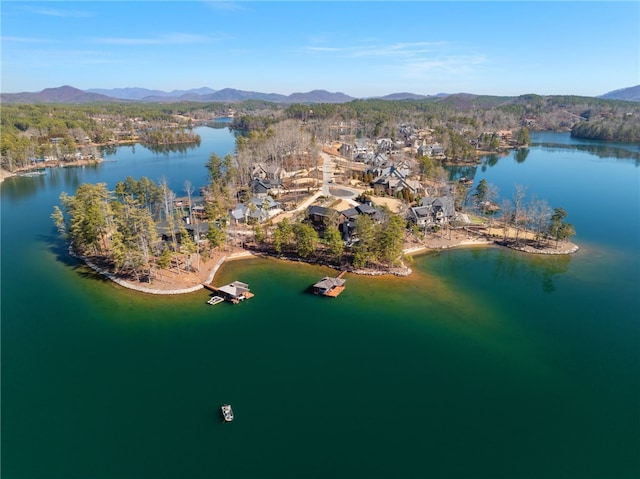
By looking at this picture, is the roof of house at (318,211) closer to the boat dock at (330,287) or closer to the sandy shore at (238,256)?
the sandy shore at (238,256)

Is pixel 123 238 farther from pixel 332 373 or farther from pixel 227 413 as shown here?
pixel 332 373

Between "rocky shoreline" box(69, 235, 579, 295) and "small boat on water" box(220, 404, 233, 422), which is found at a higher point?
"rocky shoreline" box(69, 235, 579, 295)

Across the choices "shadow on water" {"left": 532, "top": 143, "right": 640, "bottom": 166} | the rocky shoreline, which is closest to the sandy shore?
the rocky shoreline

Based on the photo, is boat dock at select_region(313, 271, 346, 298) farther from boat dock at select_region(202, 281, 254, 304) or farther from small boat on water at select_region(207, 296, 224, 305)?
small boat on water at select_region(207, 296, 224, 305)

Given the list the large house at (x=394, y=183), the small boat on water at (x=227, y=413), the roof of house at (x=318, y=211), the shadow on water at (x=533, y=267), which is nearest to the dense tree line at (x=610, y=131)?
the large house at (x=394, y=183)

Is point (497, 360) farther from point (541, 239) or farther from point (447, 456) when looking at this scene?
point (541, 239)

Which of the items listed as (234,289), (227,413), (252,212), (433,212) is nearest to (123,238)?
(234,289)
